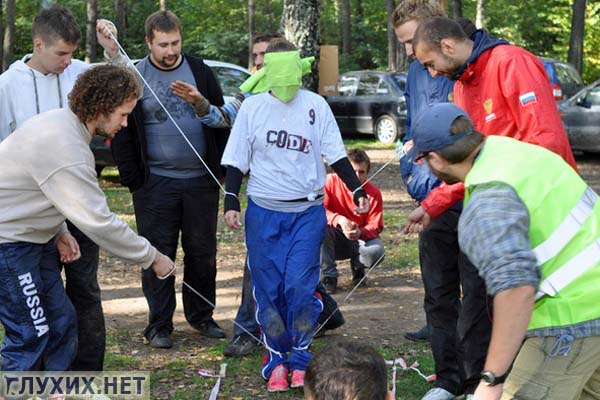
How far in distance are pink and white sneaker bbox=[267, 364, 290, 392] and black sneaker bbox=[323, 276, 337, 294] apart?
2341mm

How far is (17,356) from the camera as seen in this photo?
4.57 m

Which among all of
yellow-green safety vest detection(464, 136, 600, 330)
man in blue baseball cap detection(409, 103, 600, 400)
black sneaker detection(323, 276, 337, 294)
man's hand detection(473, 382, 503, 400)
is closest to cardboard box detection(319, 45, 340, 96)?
black sneaker detection(323, 276, 337, 294)

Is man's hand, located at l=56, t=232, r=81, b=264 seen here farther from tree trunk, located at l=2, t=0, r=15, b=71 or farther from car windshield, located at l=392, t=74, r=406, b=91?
tree trunk, located at l=2, t=0, r=15, b=71

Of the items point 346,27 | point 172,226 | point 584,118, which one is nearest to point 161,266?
point 172,226

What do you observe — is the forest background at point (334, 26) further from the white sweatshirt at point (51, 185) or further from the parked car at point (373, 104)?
the white sweatshirt at point (51, 185)

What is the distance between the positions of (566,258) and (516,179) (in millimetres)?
340

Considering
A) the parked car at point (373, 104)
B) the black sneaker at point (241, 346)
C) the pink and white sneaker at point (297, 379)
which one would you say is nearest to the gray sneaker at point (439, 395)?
the pink and white sneaker at point (297, 379)

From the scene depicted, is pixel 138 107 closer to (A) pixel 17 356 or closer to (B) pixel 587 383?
(A) pixel 17 356

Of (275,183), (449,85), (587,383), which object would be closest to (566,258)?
(587,383)

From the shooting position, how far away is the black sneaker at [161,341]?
Result: 20.7 ft

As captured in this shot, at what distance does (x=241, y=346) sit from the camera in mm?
6191

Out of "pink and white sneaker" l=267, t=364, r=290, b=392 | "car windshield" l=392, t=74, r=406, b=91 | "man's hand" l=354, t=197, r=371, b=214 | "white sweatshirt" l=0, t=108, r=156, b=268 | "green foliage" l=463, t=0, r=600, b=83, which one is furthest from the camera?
"green foliage" l=463, t=0, r=600, b=83

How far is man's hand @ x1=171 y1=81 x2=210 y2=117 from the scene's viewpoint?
19.5 ft

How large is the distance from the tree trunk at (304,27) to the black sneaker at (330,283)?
2.29 m
